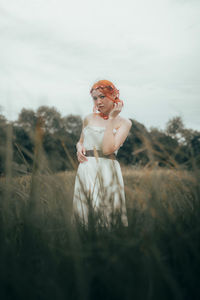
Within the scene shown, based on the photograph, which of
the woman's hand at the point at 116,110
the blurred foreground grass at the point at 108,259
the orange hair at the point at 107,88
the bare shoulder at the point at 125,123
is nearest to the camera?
the blurred foreground grass at the point at 108,259

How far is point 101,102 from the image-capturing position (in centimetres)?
364

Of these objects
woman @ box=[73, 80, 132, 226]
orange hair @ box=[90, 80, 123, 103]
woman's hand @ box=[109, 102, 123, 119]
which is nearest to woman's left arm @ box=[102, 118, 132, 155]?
woman @ box=[73, 80, 132, 226]

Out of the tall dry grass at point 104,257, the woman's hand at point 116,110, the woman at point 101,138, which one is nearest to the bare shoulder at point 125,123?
the woman at point 101,138

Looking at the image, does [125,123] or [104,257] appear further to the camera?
[125,123]

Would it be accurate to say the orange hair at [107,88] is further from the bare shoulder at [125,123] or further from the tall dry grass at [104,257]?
the tall dry grass at [104,257]

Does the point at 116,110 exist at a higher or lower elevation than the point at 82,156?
higher

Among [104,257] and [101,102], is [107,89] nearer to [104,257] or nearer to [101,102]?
[101,102]

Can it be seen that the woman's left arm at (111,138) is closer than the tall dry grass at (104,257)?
No

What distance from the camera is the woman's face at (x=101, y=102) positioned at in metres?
3.64

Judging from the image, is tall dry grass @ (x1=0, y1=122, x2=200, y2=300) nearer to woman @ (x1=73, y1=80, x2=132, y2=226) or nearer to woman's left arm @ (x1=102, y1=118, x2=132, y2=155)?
woman @ (x1=73, y1=80, x2=132, y2=226)

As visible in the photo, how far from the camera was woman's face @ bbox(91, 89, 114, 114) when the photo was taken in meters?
3.64

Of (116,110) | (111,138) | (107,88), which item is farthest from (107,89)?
(111,138)

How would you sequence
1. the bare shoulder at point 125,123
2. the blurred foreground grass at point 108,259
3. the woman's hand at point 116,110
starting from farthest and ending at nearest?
the bare shoulder at point 125,123 → the woman's hand at point 116,110 → the blurred foreground grass at point 108,259

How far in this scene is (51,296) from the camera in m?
1.05
